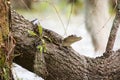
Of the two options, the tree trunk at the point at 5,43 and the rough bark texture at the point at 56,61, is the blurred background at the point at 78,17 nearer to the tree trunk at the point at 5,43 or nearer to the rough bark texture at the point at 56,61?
the rough bark texture at the point at 56,61

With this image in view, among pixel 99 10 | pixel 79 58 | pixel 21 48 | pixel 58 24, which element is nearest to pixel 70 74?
pixel 79 58

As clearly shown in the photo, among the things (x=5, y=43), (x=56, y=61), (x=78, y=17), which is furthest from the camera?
(x=78, y=17)

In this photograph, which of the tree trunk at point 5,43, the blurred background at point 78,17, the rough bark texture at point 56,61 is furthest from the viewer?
the blurred background at point 78,17

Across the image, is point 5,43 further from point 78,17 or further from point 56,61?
point 78,17

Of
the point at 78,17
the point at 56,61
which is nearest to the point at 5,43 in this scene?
the point at 56,61

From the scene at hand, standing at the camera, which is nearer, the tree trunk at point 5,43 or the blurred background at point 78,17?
the tree trunk at point 5,43

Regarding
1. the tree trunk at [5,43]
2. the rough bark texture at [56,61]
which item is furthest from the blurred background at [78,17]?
the tree trunk at [5,43]

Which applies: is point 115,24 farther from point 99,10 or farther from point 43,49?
point 99,10
